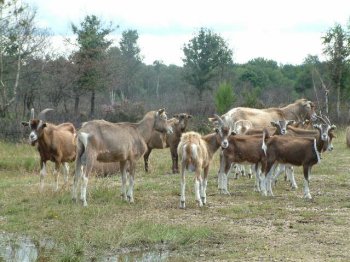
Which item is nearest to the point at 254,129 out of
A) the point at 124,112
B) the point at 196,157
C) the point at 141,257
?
the point at 196,157

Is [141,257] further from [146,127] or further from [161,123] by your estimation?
[161,123]

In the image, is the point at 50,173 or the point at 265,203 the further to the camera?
the point at 50,173

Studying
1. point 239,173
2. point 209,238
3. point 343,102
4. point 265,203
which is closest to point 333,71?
point 343,102

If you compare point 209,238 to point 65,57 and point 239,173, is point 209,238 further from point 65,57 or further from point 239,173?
point 65,57

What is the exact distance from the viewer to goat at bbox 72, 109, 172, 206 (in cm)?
1288

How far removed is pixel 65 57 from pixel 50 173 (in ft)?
60.7

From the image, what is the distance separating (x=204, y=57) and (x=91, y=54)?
18.4 metres

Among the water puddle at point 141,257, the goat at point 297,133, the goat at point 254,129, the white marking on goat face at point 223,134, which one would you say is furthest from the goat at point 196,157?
the water puddle at point 141,257

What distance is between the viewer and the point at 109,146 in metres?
13.2

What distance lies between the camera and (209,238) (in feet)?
33.8

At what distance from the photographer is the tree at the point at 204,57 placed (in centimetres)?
5397

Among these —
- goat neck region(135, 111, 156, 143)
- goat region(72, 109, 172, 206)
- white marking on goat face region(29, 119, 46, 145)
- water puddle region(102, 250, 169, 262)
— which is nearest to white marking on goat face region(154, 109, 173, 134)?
goat neck region(135, 111, 156, 143)

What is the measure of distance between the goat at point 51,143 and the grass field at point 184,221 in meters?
0.65

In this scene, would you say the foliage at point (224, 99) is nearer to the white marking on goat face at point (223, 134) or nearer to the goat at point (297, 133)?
the goat at point (297, 133)
